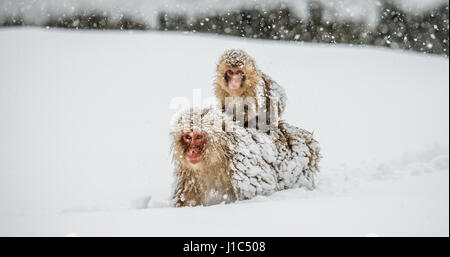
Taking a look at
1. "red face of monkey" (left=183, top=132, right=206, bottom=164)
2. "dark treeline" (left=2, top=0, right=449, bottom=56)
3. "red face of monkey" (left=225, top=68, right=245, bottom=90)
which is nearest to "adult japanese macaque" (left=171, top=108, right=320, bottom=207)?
"red face of monkey" (left=183, top=132, right=206, bottom=164)

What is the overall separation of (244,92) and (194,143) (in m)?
0.33

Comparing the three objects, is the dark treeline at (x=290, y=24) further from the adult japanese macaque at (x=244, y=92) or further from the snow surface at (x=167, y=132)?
the adult japanese macaque at (x=244, y=92)

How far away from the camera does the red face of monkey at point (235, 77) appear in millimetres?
1480

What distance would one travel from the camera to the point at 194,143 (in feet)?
4.44

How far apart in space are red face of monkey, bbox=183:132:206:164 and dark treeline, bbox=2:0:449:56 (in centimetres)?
139

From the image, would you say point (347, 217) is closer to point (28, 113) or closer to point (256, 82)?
point (256, 82)

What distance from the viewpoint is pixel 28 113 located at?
2.59 meters

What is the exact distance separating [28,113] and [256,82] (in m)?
1.87

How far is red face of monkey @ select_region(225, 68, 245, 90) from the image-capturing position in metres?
1.48

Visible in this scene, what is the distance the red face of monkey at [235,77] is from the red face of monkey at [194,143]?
0.87 feet

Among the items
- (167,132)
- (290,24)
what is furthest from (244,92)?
(290,24)

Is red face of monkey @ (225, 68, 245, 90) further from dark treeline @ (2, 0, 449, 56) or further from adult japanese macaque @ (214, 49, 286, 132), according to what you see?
dark treeline @ (2, 0, 449, 56)

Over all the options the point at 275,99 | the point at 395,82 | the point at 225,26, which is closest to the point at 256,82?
the point at 275,99

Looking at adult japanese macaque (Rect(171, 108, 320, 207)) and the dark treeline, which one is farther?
the dark treeline
